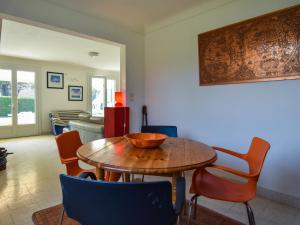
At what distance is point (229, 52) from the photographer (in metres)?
2.48

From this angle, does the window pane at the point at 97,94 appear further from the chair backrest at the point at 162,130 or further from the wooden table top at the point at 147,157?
the wooden table top at the point at 147,157

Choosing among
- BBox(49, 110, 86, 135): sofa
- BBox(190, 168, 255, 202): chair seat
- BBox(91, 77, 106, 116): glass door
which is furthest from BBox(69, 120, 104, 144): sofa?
BBox(91, 77, 106, 116): glass door

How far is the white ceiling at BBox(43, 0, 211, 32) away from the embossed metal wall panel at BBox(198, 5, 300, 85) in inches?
20.7

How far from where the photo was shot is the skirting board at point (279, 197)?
6.77ft

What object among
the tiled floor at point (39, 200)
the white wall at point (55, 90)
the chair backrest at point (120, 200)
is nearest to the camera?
the chair backrest at point (120, 200)

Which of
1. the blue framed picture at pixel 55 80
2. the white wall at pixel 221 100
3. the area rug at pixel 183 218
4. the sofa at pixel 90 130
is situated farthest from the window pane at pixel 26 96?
the area rug at pixel 183 218

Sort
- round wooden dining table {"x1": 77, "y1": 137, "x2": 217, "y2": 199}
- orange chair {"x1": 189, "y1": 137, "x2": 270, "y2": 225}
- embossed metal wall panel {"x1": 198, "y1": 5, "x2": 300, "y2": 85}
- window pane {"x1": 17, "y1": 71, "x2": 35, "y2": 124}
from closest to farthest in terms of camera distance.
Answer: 1. round wooden dining table {"x1": 77, "y1": 137, "x2": 217, "y2": 199}
2. orange chair {"x1": 189, "y1": 137, "x2": 270, "y2": 225}
3. embossed metal wall panel {"x1": 198, "y1": 5, "x2": 300, "y2": 85}
4. window pane {"x1": 17, "y1": 71, "x2": 35, "y2": 124}

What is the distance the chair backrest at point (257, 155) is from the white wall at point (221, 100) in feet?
2.54

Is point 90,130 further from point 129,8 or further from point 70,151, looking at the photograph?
point 129,8

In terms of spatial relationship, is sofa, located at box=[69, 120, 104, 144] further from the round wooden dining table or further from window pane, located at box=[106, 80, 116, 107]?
window pane, located at box=[106, 80, 116, 107]

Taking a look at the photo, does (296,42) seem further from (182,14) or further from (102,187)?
(102,187)

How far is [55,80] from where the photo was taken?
21.7 ft

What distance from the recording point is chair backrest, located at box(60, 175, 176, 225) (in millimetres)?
763

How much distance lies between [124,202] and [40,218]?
59.6 inches
